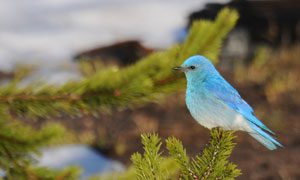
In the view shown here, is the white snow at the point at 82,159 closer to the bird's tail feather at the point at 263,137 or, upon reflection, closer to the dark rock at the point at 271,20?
the dark rock at the point at 271,20

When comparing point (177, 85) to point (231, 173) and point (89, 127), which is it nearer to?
point (231, 173)

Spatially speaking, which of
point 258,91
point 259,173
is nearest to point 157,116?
point 258,91

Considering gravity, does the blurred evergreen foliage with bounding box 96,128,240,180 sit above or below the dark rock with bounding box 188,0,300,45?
above

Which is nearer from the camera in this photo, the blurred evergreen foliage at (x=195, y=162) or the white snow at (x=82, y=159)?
the blurred evergreen foliage at (x=195, y=162)

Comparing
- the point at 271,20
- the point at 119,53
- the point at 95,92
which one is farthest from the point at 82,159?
the point at 271,20

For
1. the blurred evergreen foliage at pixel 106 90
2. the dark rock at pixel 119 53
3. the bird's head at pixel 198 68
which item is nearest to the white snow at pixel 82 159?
the dark rock at pixel 119 53

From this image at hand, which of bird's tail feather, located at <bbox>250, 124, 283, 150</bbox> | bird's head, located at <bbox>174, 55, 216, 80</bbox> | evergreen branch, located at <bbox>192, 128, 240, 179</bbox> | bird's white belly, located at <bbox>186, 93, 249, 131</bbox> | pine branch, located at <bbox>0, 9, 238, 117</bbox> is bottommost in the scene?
pine branch, located at <bbox>0, 9, 238, 117</bbox>

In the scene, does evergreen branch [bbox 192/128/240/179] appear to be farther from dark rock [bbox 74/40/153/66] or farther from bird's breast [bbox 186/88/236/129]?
dark rock [bbox 74/40/153/66]

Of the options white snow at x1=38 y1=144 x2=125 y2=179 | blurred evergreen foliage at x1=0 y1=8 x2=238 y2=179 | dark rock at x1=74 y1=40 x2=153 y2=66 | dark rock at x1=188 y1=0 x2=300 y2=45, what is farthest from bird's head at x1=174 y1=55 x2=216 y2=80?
dark rock at x1=188 y1=0 x2=300 y2=45

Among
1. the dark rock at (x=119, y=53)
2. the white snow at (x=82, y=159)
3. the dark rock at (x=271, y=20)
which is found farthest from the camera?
the dark rock at (x=271, y=20)
